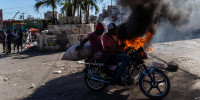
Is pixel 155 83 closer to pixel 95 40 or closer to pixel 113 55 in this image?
pixel 113 55

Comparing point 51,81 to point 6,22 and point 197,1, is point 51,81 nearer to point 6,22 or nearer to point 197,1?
point 197,1

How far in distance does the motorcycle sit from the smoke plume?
1275 millimetres

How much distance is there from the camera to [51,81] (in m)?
6.28

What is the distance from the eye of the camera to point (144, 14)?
19.8 feet

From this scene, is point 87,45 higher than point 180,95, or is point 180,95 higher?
point 87,45

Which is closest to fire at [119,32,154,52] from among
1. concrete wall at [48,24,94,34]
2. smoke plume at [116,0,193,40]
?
smoke plume at [116,0,193,40]

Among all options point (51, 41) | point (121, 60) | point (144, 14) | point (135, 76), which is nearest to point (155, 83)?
point (135, 76)

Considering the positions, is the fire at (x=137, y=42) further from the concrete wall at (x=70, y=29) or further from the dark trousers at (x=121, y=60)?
the concrete wall at (x=70, y=29)

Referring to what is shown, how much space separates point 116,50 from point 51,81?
278 centimetres

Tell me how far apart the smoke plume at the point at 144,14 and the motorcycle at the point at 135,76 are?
1.28 metres

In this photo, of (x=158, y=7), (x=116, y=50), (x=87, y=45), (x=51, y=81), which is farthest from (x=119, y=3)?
(x=51, y=81)

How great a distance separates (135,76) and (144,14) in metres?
2.30

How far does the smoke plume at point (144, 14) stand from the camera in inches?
229

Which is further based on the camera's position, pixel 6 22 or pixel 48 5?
pixel 6 22
